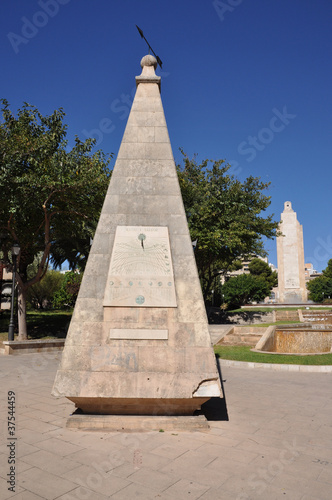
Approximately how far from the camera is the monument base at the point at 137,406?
6.09m

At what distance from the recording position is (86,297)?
6.70 metres

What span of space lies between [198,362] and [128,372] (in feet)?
4.03

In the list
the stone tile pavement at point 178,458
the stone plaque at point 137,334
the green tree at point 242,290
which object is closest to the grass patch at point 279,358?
the stone tile pavement at point 178,458

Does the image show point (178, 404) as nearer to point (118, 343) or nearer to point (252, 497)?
point (118, 343)

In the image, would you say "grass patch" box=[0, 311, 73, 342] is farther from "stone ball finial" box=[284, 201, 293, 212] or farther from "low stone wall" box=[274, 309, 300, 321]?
"stone ball finial" box=[284, 201, 293, 212]

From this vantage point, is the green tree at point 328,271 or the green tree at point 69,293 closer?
the green tree at point 69,293

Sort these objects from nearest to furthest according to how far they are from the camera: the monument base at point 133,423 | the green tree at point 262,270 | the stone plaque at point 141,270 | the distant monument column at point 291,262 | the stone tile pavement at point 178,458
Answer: the stone tile pavement at point 178,458 < the monument base at point 133,423 < the stone plaque at point 141,270 < the distant monument column at point 291,262 < the green tree at point 262,270

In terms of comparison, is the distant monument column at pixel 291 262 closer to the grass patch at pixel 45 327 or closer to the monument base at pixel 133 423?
the grass patch at pixel 45 327

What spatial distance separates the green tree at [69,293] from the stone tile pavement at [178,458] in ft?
97.8

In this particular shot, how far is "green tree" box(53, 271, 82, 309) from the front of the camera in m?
37.0

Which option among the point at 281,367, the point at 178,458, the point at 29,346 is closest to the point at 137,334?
the point at 178,458

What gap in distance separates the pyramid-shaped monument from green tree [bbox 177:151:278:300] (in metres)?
16.7

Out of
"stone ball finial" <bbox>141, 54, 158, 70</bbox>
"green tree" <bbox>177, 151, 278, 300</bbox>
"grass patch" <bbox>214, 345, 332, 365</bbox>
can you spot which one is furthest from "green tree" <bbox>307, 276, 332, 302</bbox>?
"stone ball finial" <bbox>141, 54, 158, 70</bbox>

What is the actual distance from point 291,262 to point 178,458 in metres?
55.7
